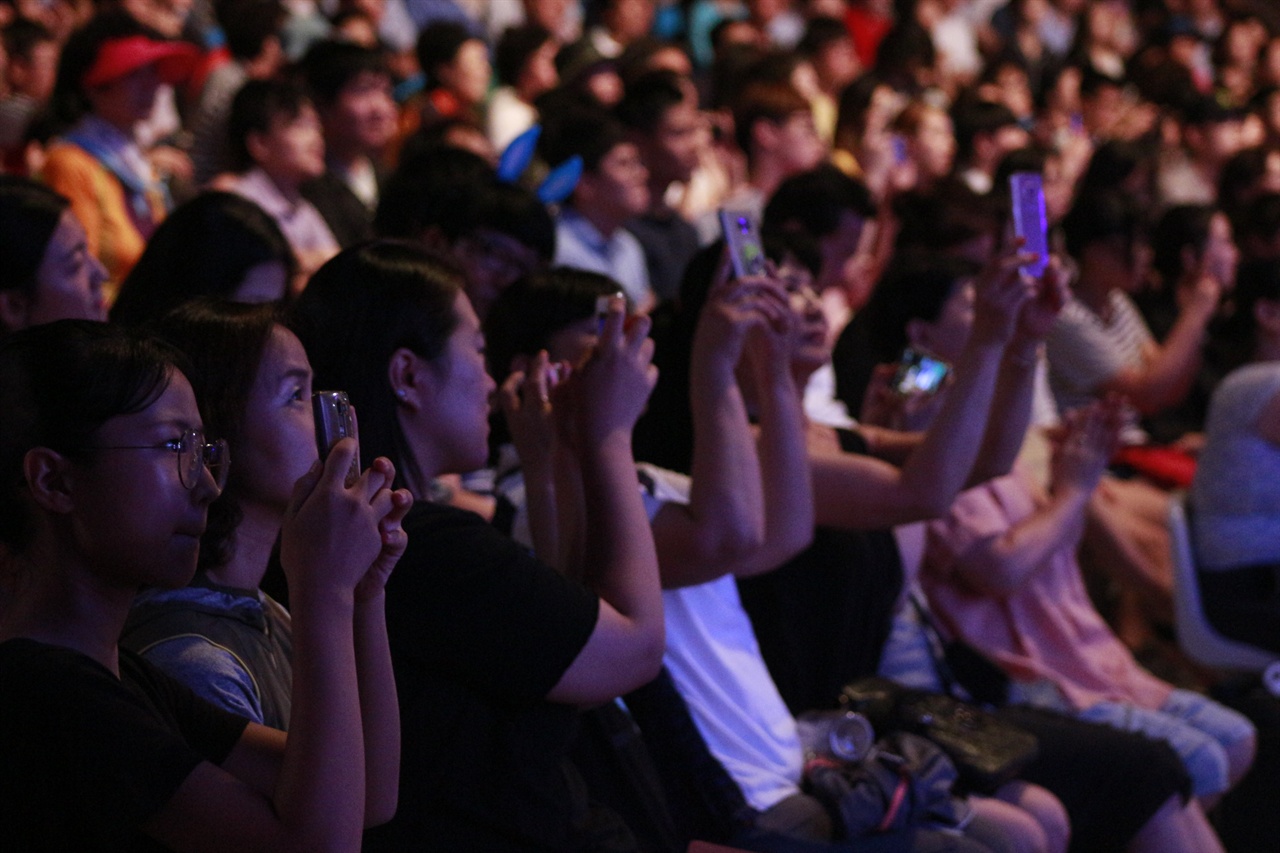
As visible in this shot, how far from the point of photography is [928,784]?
7.03ft

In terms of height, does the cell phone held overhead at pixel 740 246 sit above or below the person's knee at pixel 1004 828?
above

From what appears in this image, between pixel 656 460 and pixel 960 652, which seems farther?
pixel 960 652

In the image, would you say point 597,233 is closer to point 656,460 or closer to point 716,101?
point 656,460

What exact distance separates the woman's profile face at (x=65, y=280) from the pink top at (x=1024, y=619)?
1.55 metres

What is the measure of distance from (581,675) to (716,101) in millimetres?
4944

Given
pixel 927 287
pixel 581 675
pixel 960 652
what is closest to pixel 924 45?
pixel 927 287

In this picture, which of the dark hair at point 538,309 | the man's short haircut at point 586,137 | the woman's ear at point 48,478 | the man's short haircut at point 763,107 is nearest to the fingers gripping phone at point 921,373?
the dark hair at point 538,309

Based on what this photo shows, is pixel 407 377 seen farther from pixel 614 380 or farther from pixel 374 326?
pixel 614 380

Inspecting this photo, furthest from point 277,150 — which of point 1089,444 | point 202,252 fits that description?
point 1089,444

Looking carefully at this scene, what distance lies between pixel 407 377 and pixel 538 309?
1.73ft

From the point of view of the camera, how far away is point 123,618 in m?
1.25

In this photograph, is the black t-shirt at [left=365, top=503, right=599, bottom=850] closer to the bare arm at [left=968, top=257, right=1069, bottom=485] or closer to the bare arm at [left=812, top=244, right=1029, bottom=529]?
the bare arm at [left=812, top=244, right=1029, bottom=529]

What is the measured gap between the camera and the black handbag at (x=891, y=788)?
6.79 ft

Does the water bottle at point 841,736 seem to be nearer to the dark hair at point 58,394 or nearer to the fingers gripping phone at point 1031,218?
the fingers gripping phone at point 1031,218
